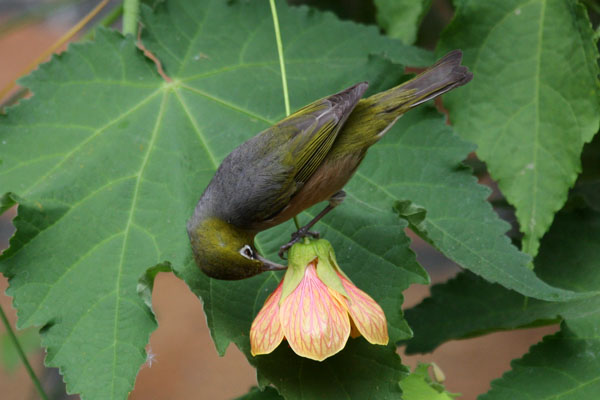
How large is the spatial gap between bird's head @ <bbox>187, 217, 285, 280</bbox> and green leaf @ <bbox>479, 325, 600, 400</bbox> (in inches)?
15.2

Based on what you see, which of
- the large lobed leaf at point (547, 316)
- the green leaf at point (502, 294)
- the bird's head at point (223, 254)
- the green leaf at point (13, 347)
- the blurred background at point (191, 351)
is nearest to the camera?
the bird's head at point (223, 254)

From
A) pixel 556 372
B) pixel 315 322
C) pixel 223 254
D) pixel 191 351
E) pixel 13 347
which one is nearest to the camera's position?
pixel 315 322

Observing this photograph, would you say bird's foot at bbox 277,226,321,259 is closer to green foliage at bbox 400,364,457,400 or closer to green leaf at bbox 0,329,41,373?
green foliage at bbox 400,364,457,400

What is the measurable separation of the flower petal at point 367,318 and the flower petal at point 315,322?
0.01 meters

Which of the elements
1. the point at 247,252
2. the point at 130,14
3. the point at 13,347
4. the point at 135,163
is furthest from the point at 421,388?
the point at 13,347

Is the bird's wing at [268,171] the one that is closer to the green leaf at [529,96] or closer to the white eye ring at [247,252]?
the white eye ring at [247,252]

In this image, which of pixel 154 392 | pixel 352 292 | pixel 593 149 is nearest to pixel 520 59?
pixel 593 149

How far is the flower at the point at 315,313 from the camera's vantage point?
78 centimetres

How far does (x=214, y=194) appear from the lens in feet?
3.23

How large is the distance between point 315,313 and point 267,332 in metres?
0.06

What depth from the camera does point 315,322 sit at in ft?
2.59

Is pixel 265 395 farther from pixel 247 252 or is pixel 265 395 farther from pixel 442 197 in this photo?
pixel 442 197

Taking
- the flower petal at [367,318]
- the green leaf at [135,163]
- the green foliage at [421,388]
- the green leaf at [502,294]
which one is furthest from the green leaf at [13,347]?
the flower petal at [367,318]

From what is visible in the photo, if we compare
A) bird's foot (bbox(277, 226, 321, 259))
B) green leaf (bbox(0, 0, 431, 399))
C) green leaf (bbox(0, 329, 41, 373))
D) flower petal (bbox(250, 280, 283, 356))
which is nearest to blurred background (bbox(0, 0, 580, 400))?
green leaf (bbox(0, 329, 41, 373))
